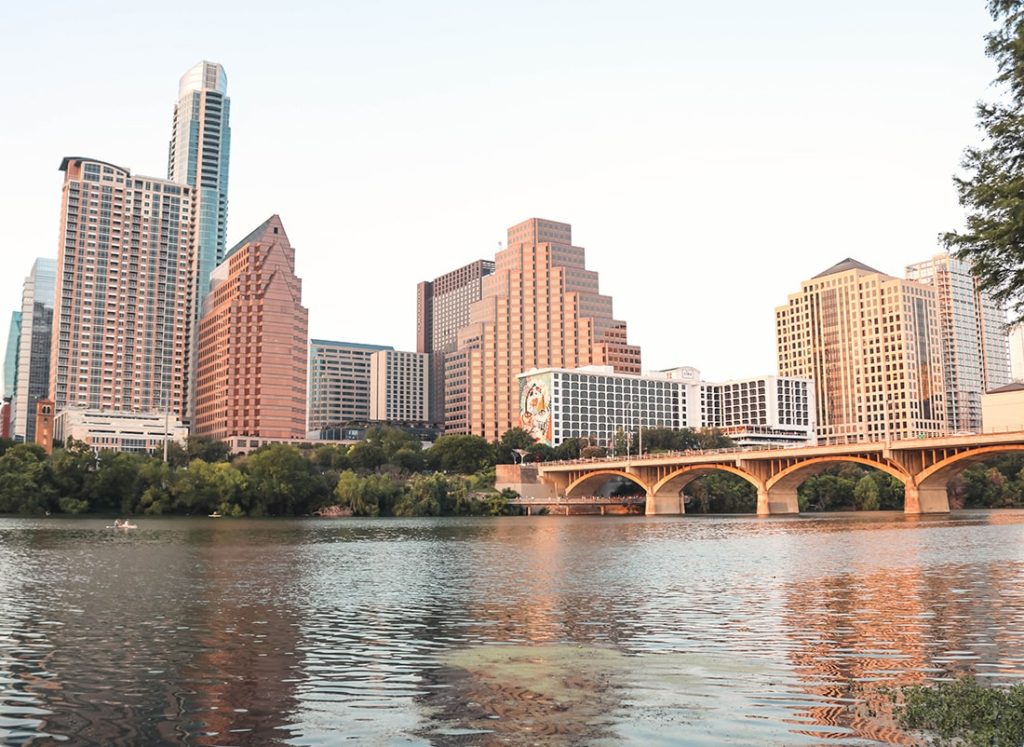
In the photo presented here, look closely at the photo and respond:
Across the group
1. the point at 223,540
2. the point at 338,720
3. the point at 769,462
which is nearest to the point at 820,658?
the point at 338,720

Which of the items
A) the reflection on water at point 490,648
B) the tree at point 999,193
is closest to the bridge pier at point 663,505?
the reflection on water at point 490,648

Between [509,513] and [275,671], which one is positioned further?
[509,513]

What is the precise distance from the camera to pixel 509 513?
7210 inches

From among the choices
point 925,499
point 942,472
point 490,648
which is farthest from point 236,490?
point 490,648

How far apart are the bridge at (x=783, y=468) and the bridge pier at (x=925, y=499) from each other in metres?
0.14

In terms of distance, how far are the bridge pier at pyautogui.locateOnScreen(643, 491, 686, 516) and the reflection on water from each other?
12158 centimetres

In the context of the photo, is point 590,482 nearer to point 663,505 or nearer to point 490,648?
point 663,505

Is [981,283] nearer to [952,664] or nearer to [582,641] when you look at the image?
[952,664]

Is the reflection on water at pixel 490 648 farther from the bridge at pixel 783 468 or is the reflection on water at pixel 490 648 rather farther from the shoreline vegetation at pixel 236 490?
the shoreline vegetation at pixel 236 490

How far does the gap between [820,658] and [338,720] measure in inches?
471

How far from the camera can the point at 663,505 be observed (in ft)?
585

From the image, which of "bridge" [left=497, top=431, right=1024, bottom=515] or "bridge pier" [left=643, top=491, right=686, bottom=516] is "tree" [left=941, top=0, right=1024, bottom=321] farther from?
"bridge pier" [left=643, top=491, right=686, bottom=516]

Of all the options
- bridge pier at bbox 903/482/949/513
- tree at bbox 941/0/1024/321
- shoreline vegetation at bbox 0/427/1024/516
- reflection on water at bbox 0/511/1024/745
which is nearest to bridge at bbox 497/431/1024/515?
bridge pier at bbox 903/482/949/513

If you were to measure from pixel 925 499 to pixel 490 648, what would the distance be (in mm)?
126584
